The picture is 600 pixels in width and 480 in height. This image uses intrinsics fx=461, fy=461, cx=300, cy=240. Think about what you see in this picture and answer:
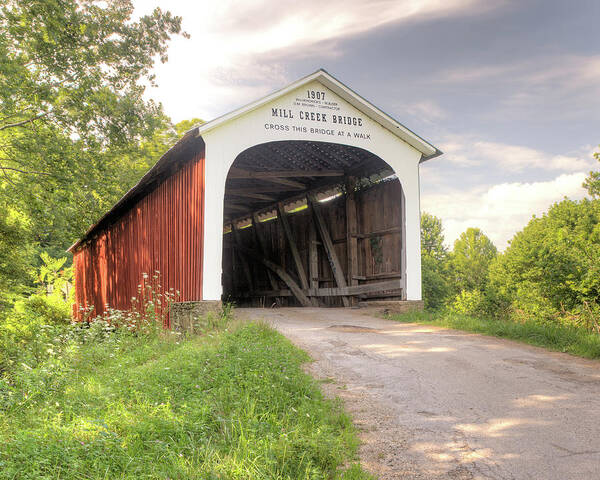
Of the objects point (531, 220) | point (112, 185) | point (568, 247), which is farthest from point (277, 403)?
point (531, 220)

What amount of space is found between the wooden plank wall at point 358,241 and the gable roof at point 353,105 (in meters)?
1.05

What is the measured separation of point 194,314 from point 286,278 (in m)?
5.86

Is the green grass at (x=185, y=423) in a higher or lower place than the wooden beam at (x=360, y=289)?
lower

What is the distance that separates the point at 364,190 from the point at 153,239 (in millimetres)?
5329

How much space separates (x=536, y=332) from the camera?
659cm

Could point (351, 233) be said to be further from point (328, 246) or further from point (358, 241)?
point (328, 246)

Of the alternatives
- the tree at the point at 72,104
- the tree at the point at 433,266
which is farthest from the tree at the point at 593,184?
the tree at the point at 72,104

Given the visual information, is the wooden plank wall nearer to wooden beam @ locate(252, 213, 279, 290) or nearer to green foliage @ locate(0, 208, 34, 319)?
wooden beam @ locate(252, 213, 279, 290)

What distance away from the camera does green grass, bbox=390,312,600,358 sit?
5.74 m

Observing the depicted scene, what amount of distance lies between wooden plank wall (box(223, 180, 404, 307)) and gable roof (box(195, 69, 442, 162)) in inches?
41.4

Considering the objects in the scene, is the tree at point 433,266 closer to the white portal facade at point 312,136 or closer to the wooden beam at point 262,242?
the wooden beam at point 262,242

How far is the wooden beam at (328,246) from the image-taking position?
470 inches

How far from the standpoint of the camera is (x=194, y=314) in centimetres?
816

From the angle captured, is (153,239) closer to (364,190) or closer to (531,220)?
(364,190)
